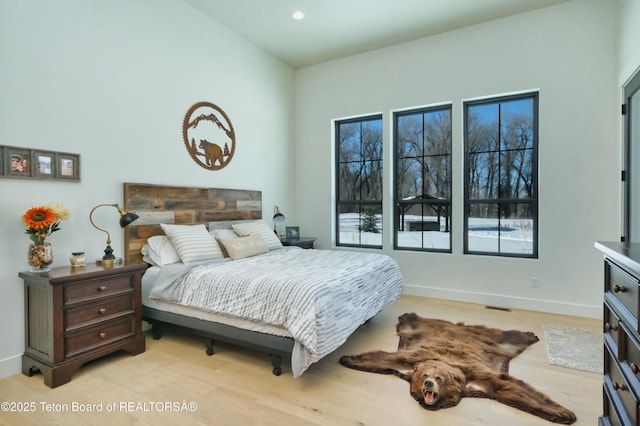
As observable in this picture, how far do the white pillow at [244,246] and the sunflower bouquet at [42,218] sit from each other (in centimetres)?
139

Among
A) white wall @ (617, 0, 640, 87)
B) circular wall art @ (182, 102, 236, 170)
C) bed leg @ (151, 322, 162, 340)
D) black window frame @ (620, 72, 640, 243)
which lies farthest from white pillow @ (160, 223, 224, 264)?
white wall @ (617, 0, 640, 87)

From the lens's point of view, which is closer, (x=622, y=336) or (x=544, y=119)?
(x=622, y=336)

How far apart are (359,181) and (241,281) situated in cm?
296

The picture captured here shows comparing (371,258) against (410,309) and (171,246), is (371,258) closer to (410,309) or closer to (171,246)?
(410,309)

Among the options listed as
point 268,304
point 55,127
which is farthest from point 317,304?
point 55,127

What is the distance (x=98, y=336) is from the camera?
8.48 ft

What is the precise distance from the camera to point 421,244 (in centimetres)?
475

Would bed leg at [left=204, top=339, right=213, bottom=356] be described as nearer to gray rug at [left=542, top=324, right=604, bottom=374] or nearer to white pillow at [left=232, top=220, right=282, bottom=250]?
white pillow at [left=232, top=220, right=282, bottom=250]

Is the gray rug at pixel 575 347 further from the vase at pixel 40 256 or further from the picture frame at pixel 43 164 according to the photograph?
the picture frame at pixel 43 164

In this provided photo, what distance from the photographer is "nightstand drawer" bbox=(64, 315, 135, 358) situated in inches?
95.3

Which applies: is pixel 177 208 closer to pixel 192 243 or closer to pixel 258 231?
pixel 192 243

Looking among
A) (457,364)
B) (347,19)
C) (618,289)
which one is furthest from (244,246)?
(618,289)

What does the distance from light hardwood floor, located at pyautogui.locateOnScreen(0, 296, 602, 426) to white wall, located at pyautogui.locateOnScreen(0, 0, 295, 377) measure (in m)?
0.70

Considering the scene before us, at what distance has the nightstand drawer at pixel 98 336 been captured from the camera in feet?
7.94
